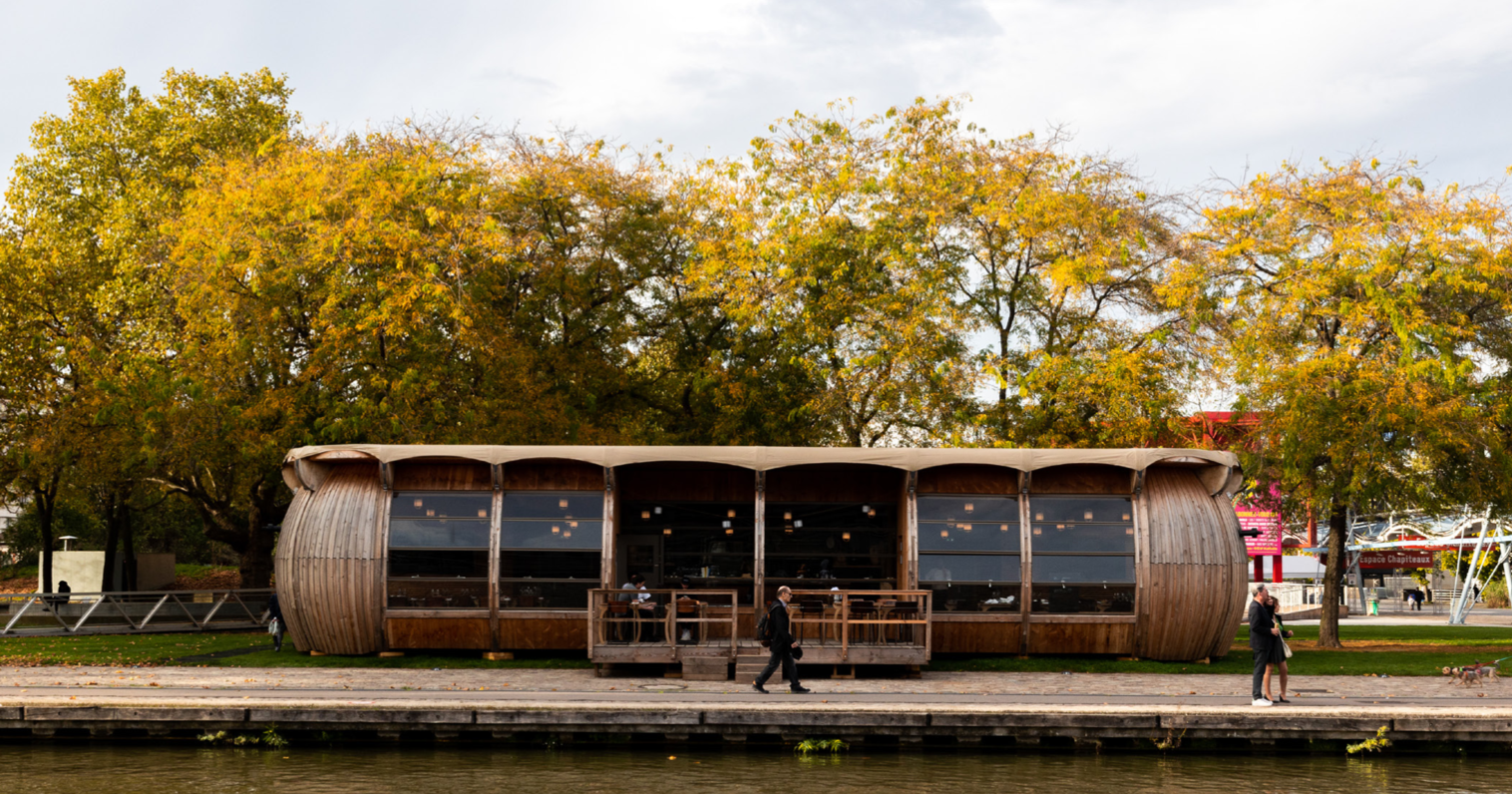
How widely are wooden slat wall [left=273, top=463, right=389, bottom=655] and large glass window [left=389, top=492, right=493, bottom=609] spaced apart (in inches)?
11.8

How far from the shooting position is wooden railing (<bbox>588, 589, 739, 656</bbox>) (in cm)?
1998

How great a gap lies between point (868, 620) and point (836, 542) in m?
4.61

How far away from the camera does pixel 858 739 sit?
51.0ft

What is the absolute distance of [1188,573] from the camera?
21.3 metres

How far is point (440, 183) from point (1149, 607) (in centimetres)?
1813

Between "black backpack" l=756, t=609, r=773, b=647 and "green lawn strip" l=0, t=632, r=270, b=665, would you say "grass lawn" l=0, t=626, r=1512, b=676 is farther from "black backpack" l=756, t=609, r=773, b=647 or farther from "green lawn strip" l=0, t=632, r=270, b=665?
"black backpack" l=756, t=609, r=773, b=647

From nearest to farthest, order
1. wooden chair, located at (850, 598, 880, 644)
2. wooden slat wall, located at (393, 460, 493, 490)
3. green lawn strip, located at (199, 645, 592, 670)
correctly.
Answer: wooden chair, located at (850, 598, 880, 644), green lawn strip, located at (199, 645, 592, 670), wooden slat wall, located at (393, 460, 493, 490)

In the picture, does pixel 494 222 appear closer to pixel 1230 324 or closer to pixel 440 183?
pixel 440 183

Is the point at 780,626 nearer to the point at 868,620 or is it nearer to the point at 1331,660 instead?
the point at 868,620

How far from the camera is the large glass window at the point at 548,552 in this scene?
21797mm

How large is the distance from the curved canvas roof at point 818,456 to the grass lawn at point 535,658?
3.31 metres

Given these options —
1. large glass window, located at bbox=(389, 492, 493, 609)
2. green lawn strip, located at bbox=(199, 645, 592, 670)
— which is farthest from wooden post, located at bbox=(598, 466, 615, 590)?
large glass window, located at bbox=(389, 492, 493, 609)

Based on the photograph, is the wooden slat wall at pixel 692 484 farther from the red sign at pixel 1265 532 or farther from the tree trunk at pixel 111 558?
the red sign at pixel 1265 532

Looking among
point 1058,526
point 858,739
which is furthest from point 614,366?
point 858,739
